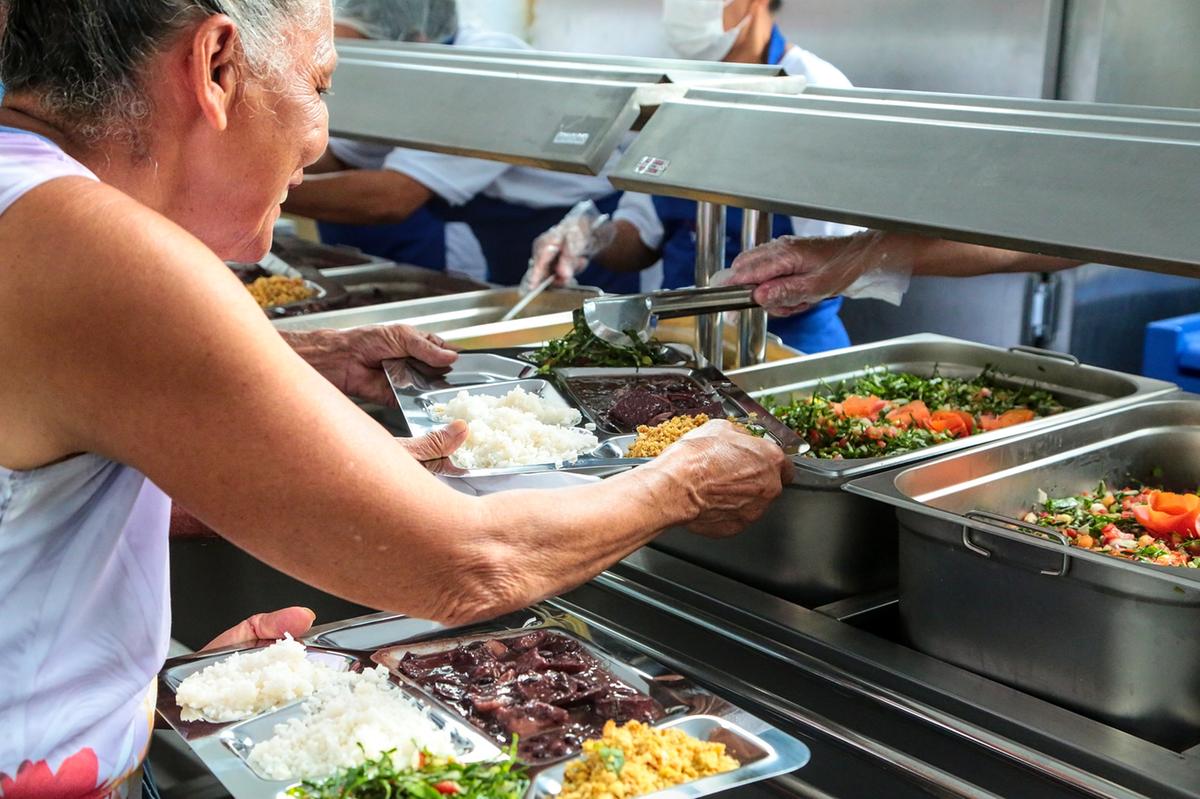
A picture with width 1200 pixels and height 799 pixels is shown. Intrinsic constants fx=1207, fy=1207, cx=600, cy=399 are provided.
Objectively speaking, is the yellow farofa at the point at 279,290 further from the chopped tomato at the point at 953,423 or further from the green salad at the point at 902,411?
the chopped tomato at the point at 953,423

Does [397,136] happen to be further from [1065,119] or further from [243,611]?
[1065,119]

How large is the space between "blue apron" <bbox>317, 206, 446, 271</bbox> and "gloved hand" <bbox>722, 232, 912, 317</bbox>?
2582 millimetres

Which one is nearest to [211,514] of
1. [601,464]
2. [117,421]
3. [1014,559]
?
[117,421]

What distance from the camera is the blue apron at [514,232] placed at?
4320 mm

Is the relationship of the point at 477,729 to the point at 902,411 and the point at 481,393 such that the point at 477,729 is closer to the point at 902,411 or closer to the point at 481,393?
the point at 481,393

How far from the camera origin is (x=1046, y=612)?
1.36 metres

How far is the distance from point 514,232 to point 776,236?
1.48m

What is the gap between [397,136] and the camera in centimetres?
247

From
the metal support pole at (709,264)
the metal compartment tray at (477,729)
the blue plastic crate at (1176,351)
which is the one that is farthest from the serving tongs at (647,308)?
the blue plastic crate at (1176,351)

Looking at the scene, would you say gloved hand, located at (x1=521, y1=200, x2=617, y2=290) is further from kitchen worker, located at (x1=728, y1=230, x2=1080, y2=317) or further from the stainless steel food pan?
kitchen worker, located at (x1=728, y1=230, x2=1080, y2=317)

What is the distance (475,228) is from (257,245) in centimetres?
327

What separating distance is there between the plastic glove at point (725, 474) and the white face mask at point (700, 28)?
1.93 meters

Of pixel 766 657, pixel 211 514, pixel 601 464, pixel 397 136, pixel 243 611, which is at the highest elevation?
pixel 397 136

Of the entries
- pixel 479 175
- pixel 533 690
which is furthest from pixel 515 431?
pixel 479 175
